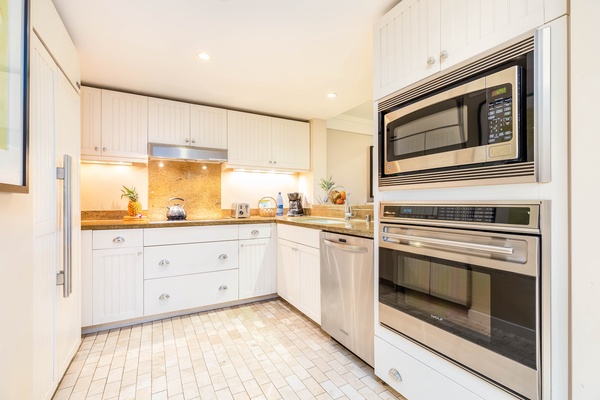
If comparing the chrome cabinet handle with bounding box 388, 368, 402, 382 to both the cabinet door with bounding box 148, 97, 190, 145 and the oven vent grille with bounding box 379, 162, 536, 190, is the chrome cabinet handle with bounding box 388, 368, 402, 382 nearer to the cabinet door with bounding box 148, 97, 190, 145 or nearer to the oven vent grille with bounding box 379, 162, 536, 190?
the oven vent grille with bounding box 379, 162, 536, 190

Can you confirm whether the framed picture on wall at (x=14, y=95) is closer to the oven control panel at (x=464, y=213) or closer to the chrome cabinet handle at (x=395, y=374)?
the oven control panel at (x=464, y=213)

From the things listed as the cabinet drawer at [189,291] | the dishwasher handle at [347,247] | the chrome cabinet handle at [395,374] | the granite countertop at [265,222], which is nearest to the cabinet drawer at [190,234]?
the granite countertop at [265,222]

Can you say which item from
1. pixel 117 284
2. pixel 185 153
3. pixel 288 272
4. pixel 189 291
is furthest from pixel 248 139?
pixel 117 284

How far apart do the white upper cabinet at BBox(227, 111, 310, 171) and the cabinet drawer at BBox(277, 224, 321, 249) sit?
94 centimetres

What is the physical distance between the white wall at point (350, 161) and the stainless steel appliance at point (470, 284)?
99.3 inches

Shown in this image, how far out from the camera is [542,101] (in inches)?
36.2

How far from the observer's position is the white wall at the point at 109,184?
2.83m

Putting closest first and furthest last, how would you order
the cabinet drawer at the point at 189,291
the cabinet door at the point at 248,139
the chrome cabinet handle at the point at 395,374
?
1. the chrome cabinet handle at the point at 395,374
2. the cabinet drawer at the point at 189,291
3. the cabinet door at the point at 248,139

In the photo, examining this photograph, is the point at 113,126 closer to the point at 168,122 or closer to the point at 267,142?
the point at 168,122

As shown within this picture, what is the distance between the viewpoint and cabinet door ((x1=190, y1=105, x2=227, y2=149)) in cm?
306
